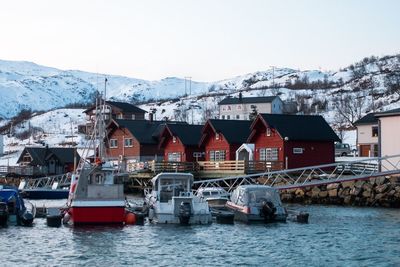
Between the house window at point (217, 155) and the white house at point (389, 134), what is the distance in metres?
19.1

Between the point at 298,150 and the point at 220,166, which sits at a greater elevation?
the point at 298,150

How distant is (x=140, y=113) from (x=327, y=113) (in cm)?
3545

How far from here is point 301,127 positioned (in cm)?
7000

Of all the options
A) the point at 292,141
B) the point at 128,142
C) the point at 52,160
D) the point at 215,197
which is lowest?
the point at 215,197

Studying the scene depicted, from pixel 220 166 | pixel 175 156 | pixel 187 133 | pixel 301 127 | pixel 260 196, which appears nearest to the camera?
pixel 260 196

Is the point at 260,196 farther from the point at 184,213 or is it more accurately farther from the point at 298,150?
the point at 298,150

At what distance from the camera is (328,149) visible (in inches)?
2756

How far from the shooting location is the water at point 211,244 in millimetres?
29172

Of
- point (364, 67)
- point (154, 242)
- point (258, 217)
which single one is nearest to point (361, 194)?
point (258, 217)

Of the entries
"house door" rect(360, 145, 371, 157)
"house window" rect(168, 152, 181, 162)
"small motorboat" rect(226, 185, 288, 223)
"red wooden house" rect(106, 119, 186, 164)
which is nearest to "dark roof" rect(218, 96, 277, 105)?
"red wooden house" rect(106, 119, 186, 164)

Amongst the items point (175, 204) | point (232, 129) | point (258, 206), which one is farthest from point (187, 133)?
point (175, 204)

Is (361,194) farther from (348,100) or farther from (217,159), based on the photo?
(348,100)

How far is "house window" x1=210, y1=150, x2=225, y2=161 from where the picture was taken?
2965 inches

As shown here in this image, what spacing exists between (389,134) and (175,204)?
24120 millimetres
